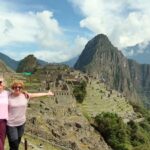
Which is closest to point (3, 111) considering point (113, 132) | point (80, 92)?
point (113, 132)

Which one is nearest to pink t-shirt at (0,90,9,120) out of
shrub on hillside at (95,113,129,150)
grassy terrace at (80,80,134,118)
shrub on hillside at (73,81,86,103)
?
shrub on hillside at (95,113,129,150)

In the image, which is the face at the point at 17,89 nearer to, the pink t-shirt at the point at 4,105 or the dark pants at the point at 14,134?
the pink t-shirt at the point at 4,105

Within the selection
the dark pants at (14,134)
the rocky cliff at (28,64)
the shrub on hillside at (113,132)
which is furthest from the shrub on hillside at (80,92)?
the dark pants at (14,134)

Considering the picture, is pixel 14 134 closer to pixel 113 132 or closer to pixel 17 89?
pixel 17 89

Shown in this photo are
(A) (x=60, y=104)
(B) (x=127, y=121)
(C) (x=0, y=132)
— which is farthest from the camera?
(B) (x=127, y=121)

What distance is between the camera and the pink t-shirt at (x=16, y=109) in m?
12.3

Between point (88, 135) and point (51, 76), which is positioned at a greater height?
point (51, 76)

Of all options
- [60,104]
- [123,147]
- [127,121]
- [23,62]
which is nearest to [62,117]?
[60,104]

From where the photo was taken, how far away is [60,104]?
202ft

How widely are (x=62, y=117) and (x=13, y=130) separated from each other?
135 feet

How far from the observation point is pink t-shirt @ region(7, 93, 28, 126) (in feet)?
40.5

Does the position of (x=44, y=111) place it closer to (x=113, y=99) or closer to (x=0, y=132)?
(x=0, y=132)

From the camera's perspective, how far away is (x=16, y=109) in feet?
40.9

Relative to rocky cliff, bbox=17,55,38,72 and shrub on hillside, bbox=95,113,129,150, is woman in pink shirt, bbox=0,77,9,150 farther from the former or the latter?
rocky cliff, bbox=17,55,38,72
